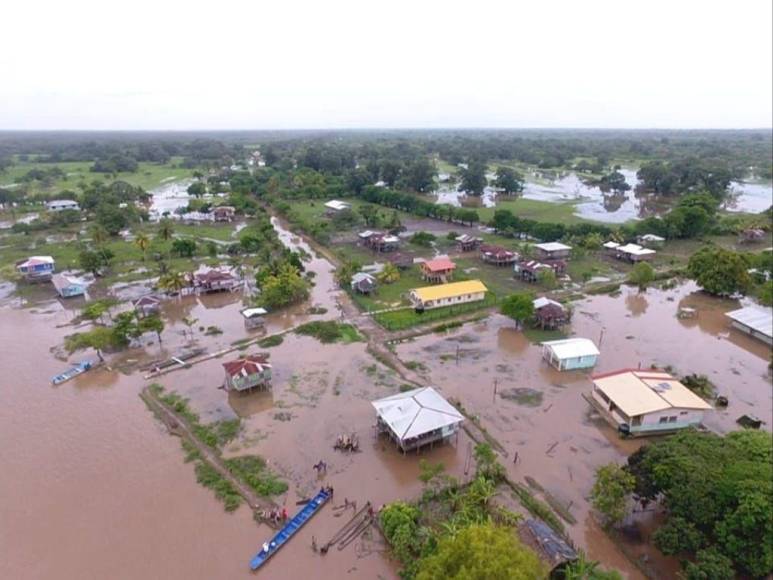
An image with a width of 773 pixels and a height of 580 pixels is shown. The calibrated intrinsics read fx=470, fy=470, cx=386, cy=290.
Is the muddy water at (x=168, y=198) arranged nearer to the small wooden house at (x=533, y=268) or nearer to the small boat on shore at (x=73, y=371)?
the small boat on shore at (x=73, y=371)

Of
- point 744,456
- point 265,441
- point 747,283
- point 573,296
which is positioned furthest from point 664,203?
point 265,441

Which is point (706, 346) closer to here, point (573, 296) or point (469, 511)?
point (573, 296)

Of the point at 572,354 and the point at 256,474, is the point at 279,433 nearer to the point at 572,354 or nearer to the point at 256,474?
the point at 256,474

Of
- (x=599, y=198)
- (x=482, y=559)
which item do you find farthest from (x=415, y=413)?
(x=599, y=198)

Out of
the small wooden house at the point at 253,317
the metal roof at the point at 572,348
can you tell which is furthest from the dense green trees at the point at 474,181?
the metal roof at the point at 572,348

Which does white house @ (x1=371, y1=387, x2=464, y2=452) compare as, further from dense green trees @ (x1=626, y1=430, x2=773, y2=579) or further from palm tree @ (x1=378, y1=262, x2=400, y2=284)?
palm tree @ (x1=378, y1=262, x2=400, y2=284)

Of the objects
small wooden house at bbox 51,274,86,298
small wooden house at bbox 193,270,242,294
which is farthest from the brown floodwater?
small wooden house at bbox 193,270,242,294

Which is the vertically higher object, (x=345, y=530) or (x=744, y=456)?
(x=744, y=456)
